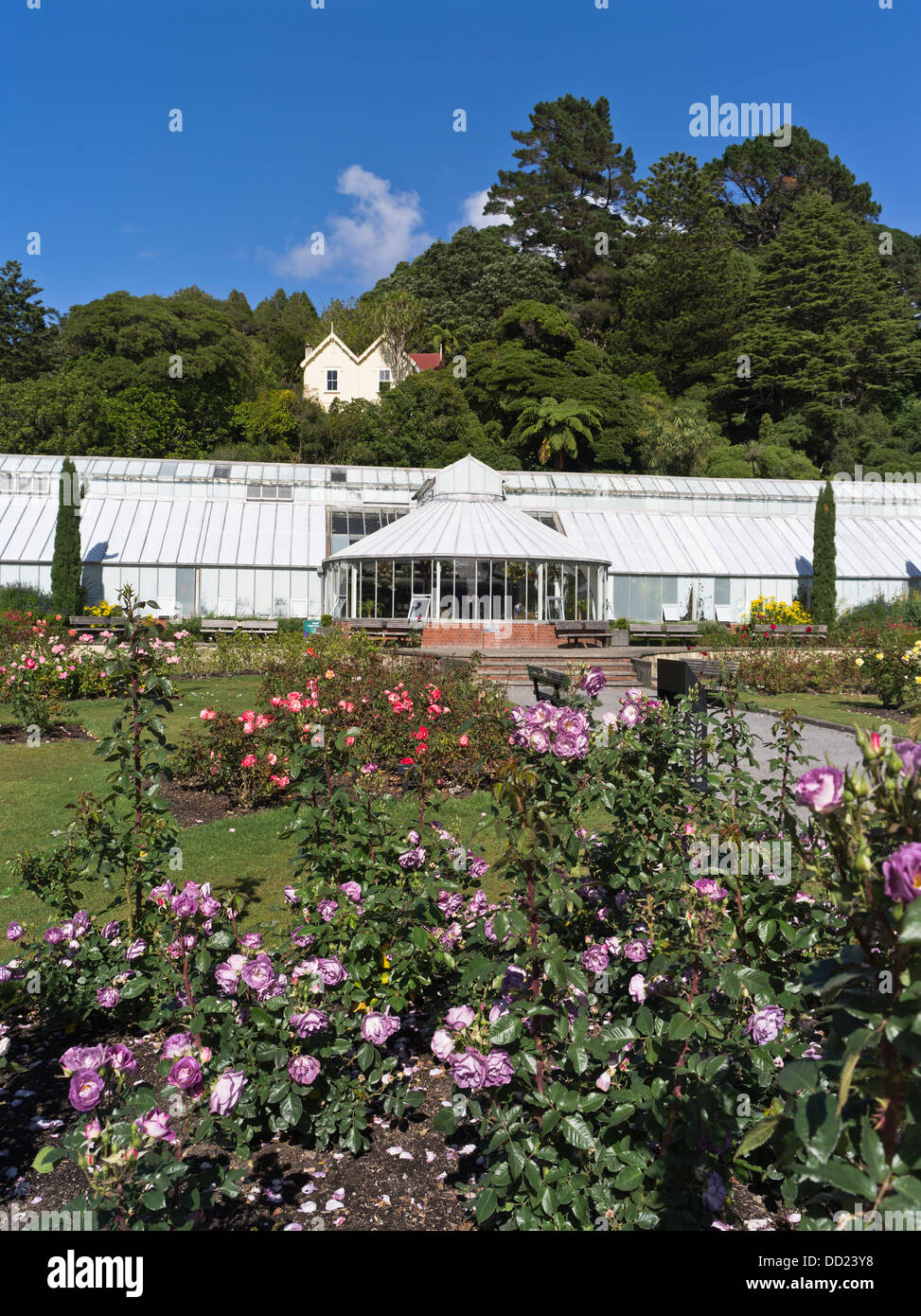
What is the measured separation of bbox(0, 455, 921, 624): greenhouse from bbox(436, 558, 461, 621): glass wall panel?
3cm

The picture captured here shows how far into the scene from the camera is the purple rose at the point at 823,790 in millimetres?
1473

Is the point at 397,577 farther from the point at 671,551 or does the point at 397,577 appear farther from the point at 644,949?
the point at 644,949

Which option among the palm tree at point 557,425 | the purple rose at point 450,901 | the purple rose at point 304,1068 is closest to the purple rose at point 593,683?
the purple rose at point 450,901

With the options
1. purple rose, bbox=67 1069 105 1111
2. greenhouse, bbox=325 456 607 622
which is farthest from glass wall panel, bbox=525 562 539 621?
purple rose, bbox=67 1069 105 1111

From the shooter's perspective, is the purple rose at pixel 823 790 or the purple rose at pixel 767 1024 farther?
the purple rose at pixel 767 1024

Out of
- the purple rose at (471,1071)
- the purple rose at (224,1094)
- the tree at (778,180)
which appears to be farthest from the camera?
the tree at (778,180)

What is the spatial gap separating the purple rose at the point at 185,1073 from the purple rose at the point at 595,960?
135cm

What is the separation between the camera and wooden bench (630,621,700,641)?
22750mm

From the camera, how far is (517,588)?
22.7 meters

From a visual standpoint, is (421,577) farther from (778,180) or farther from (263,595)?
(778,180)

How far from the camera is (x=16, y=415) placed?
34.4 metres

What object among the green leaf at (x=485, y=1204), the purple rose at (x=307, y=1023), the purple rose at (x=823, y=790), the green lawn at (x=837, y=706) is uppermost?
the purple rose at (x=823, y=790)

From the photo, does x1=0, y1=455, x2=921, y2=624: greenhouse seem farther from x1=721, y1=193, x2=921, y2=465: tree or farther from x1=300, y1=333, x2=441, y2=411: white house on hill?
x1=300, y1=333, x2=441, y2=411: white house on hill

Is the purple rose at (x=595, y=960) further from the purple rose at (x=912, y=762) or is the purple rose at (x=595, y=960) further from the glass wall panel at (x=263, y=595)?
the glass wall panel at (x=263, y=595)
